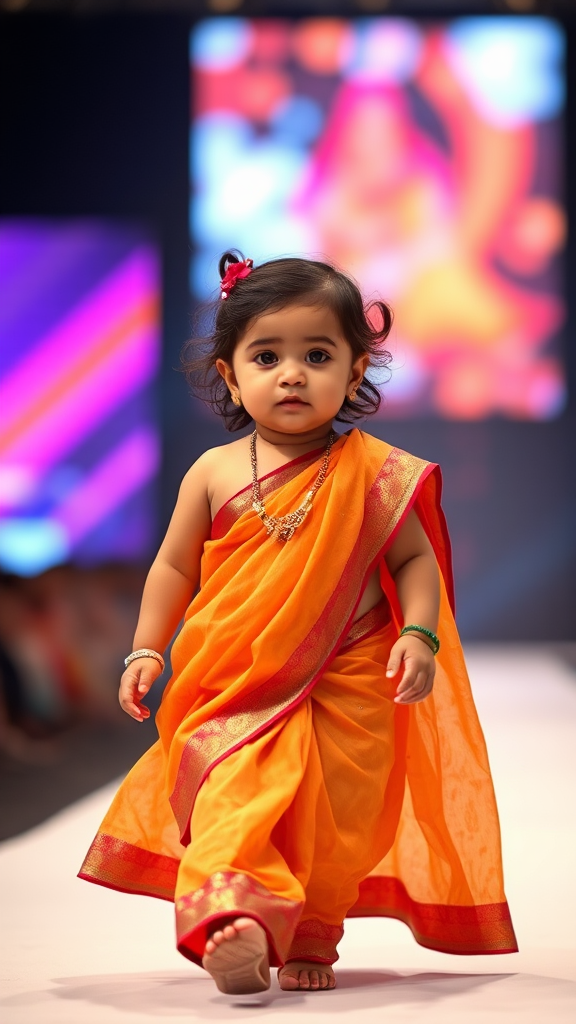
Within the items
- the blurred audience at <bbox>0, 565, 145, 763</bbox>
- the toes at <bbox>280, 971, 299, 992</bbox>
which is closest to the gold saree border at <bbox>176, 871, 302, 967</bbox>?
the toes at <bbox>280, 971, 299, 992</bbox>

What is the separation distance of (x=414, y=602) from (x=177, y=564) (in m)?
0.33

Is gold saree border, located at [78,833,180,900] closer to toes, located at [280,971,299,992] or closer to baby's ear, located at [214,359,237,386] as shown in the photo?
toes, located at [280,971,299,992]

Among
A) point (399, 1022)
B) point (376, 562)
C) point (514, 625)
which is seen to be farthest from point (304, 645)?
point (514, 625)

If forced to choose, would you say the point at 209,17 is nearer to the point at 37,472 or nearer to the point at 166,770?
the point at 37,472

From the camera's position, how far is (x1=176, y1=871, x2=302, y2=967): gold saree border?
4.93 ft

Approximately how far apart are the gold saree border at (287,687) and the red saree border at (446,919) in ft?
1.16

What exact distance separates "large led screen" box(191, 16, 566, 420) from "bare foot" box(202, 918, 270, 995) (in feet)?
19.2

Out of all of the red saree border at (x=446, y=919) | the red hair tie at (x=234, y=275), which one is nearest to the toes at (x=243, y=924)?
the red saree border at (x=446, y=919)

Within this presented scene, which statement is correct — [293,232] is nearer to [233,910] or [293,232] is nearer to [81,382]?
[81,382]

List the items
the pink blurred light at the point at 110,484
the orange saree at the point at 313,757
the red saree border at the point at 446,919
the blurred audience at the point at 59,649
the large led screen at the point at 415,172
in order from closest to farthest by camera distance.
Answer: the orange saree at the point at 313,757 → the red saree border at the point at 446,919 → the blurred audience at the point at 59,649 → the large led screen at the point at 415,172 → the pink blurred light at the point at 110,484

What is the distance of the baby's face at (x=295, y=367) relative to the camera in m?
1.76

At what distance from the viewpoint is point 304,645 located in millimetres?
1723

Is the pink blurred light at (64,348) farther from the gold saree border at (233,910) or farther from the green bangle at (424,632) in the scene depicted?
the gold saree border at (233,910)

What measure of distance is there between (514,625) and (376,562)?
6.07m
